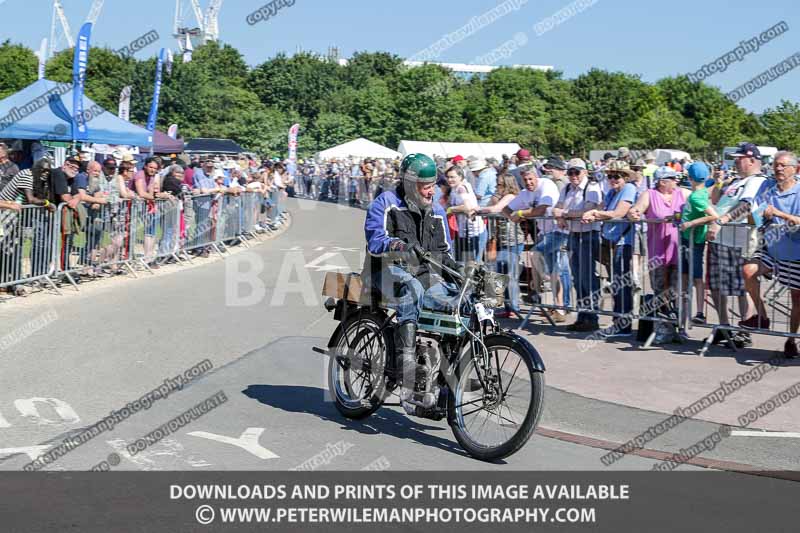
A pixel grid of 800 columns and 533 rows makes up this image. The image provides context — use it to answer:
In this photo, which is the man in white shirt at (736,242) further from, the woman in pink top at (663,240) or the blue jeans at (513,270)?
the blue jeans at (513,270)

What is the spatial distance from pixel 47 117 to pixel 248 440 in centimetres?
1690

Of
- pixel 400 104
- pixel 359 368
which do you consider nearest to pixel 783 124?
pixel 400 104

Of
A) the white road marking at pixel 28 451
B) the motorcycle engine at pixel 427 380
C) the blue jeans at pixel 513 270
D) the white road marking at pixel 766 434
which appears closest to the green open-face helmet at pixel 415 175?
the motorcycle engine at pixel 427 380

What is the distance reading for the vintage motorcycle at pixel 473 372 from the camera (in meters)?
6.34

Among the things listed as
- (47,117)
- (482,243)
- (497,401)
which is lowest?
(497,401)

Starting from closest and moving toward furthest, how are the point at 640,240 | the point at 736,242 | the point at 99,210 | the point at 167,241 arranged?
the point at 736,242
the point at 640,240
the point at 99,210
the point at 167,241

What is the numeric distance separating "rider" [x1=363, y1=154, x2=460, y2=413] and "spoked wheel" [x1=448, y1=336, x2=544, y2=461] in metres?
0.39

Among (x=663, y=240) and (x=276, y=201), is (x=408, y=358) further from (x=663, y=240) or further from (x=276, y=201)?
(x=276, y=201)

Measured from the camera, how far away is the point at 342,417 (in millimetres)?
7734

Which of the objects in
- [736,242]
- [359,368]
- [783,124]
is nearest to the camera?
[359,368]

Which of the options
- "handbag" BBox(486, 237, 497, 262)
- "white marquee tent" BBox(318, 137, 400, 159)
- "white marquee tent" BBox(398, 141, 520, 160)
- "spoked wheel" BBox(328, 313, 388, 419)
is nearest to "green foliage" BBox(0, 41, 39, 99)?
"white marquee tent" BBox(318, 137, 400, 159)

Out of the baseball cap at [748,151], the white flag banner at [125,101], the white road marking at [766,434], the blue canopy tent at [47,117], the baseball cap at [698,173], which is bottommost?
the white road marking at [766,434]

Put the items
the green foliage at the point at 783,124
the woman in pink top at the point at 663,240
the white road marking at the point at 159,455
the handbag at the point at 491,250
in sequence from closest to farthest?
the white road marking at the point at 159,455, the woman in pink top at the point at 663,240, the handbag at the point at 491,250, the green foliage at the point at 783,124

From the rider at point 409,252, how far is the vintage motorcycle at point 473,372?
9 centimetres
